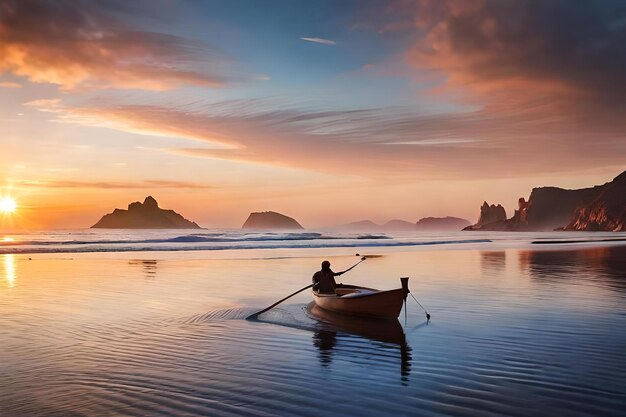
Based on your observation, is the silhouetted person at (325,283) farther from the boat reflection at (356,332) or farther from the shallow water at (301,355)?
the shallow water at (301,355)

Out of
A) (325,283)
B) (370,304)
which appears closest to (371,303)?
(370,304)

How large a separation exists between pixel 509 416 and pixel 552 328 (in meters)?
7.31

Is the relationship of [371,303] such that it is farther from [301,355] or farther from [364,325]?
[301,355]

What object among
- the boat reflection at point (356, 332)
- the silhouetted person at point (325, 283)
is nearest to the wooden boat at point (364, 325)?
the boat reflection at point (356, 332)

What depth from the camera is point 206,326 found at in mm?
14914

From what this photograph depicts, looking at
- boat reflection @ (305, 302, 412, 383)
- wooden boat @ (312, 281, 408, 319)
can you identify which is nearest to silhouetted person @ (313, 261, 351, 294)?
boat reflection @ (305, 302, 412, 383)

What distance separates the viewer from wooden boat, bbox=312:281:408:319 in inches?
587

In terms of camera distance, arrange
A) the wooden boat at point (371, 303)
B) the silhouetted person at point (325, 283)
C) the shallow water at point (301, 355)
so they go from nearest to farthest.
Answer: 1. the shallow water at point (301, 355)
2. the wooden boat at point (371, 303)
3. the silhouetted person at point (325, 283)

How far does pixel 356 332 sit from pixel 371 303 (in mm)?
1513

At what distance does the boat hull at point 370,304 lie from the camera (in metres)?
14.9

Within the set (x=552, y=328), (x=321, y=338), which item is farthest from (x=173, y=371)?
(x=552, y=328)

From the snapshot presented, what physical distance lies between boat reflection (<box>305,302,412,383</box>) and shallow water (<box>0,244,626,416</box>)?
78mm

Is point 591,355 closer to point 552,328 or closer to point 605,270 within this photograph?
point 552,328

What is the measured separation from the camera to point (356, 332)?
14094 mm
